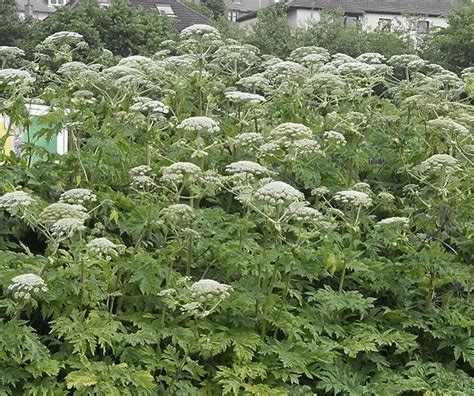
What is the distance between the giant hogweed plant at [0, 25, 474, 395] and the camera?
4.82m

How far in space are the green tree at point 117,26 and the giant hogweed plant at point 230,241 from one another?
3331cm

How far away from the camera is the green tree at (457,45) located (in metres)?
43.3

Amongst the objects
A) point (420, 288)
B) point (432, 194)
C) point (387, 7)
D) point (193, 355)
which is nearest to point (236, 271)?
point (193, 355)

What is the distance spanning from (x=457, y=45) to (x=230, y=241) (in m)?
40.4

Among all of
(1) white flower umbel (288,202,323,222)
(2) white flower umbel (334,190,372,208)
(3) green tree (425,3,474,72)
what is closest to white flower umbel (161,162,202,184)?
(1) white flower umbel (288,202,323,222)

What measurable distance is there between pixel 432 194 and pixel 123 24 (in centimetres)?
3585

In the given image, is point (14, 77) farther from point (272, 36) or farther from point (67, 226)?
point (272, 36)

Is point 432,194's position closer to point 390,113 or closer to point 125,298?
point 390,113

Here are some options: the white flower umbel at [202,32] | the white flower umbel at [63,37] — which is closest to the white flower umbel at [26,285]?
the white flower umbel at [202,32]

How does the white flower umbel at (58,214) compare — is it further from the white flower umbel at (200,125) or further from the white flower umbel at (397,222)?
the white flower umbel at (397,222)

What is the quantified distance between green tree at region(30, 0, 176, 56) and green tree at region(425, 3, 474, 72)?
13796mm

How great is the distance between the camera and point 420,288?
600 centimetres

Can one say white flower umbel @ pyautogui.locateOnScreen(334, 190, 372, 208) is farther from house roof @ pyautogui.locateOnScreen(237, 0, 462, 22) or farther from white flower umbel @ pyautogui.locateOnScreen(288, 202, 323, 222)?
house roof @ pyautogui.locateOnScreen(237, 0, 462, 22)

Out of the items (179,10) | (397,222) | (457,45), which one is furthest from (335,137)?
(179,10)
